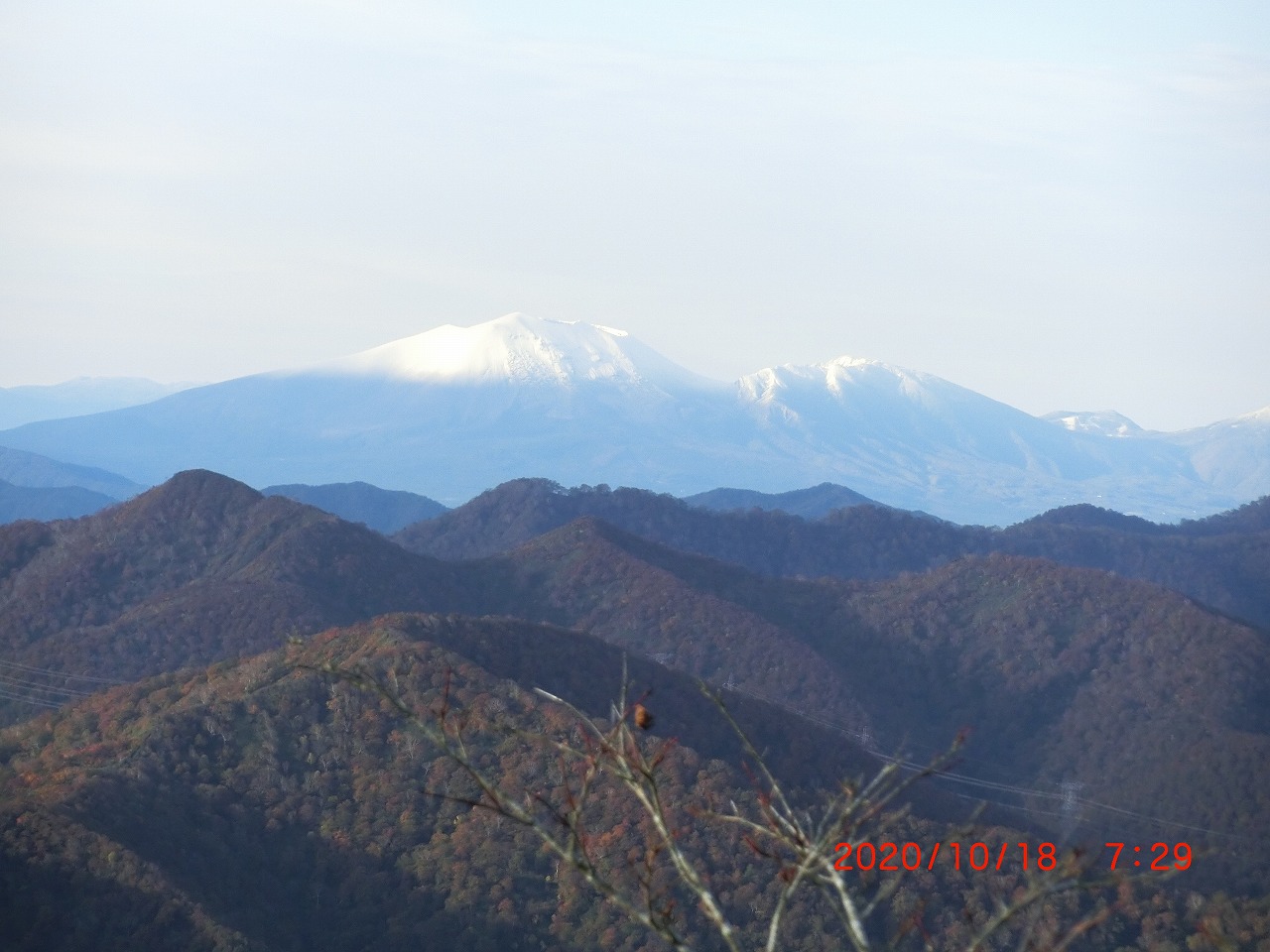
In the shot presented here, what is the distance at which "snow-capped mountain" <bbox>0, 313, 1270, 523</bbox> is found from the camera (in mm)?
A: 113438

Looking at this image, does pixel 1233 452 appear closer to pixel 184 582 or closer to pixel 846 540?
pixel 846 540

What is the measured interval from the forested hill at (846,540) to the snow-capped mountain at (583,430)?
155 ft

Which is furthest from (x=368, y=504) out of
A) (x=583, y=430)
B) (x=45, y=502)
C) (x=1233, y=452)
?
(x=1233, y=452)

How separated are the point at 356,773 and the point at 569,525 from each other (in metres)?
22.9

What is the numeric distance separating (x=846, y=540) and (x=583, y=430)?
6062 cm

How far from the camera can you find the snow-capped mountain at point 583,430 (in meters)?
113

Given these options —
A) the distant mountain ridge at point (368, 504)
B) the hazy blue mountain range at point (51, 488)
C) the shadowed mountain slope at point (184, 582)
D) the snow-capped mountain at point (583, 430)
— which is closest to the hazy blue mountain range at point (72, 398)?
the snow-capped mountain at point (583, 430)

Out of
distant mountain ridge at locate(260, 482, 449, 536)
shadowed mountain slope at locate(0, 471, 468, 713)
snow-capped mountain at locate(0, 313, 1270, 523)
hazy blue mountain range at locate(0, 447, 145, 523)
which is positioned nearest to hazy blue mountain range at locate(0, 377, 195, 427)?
snow-capped mountain at locate(0, 313, 1270, 523)

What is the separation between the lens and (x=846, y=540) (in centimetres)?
5550

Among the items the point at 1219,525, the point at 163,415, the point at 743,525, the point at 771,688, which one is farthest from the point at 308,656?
the point at 163,415

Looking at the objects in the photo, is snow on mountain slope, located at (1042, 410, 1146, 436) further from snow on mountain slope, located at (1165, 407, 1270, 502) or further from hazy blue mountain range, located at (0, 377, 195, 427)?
hazy blue mountain range, located at (0, 377, 195, 427)

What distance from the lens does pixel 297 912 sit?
16.6 m

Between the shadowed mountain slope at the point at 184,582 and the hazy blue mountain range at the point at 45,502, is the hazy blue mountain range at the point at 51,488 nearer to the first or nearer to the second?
the hazy blue mountain range at the point at 45,502

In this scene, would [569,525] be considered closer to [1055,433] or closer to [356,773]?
[356,773]
